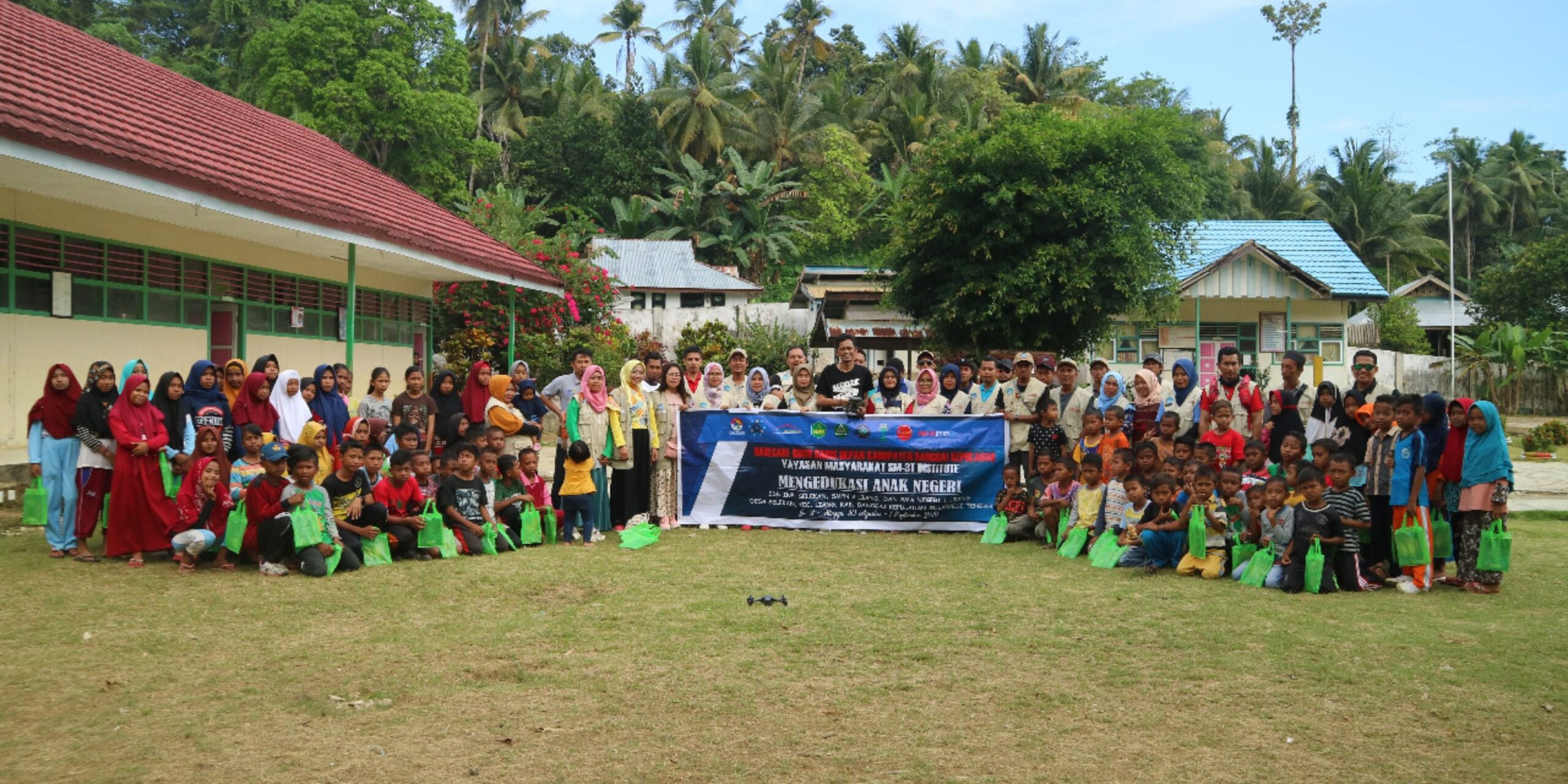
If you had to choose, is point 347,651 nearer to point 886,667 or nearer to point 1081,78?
point 886,667

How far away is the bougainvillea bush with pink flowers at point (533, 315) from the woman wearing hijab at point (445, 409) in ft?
28.2

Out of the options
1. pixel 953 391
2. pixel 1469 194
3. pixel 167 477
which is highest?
pixel 1469 194

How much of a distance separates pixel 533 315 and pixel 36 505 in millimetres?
12801

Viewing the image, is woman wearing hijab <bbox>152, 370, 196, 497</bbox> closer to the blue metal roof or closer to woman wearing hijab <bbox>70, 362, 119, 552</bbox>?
woman wearing hijab <bbox>70, 362, 119, 552</bbox>

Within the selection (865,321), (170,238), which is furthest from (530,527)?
(865,321)

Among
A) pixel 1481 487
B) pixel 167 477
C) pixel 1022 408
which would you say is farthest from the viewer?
pixel 1022 408

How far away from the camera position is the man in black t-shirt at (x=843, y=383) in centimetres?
1021

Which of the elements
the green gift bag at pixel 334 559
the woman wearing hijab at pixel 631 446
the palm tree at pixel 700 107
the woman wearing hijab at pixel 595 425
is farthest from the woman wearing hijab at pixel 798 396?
the palm tree at pixel 700 107

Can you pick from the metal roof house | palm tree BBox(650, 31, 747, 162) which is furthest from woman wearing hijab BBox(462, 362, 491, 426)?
palm tree BBox(650, 31, 747, 162)

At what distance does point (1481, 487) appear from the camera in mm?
7129

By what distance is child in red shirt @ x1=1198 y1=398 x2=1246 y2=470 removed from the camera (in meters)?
8.55

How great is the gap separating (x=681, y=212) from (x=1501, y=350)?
26.8m

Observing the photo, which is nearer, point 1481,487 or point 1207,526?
point 1481,487

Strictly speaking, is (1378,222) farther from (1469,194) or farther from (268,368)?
(268,368)
